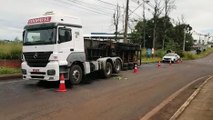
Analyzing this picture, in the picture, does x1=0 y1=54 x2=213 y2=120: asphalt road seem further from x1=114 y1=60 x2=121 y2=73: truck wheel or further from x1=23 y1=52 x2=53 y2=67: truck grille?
x1=114 y1=60 x2=121 y2=73: truck wheel

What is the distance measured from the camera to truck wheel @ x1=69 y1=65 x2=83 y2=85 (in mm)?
15004

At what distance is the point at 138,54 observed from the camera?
86.1ft

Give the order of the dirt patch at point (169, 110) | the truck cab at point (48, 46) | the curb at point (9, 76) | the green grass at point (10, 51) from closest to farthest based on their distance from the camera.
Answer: the dirt patch at point (169, 110)
the truck cab at point (48, 46)
the curb at point (9, 76)
the green grass at point (10, 51)

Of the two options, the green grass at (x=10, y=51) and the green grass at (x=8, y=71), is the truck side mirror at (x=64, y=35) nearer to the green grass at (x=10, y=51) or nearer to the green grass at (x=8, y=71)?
the green grass at (x=8, y=71)

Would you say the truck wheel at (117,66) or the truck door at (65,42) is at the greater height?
the truck door at (65,42)

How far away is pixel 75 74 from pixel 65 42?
1614mm

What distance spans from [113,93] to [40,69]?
11.5ft

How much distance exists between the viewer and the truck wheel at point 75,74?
15004 mm

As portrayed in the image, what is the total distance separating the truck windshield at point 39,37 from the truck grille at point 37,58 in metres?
0.48

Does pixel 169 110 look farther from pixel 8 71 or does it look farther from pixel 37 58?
pixel 8 71

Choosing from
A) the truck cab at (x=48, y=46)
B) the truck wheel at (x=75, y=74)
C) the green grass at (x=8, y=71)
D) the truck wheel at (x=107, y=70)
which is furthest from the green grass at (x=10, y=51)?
the truck wheel at (x=75, y=74)

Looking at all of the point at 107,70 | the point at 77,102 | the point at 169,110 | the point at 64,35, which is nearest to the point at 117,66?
the point at 107,70

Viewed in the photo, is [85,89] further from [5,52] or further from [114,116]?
[5,52]

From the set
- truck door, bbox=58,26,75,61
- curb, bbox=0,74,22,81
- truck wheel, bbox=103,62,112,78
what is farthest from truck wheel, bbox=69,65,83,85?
curb, bbox=0,74,22,81
